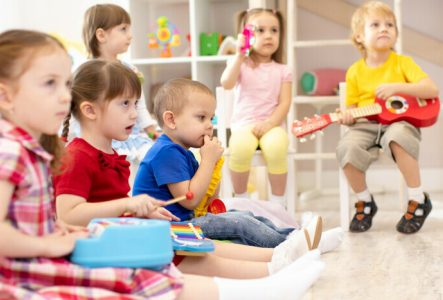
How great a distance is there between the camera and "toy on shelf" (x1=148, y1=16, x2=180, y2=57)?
339cm

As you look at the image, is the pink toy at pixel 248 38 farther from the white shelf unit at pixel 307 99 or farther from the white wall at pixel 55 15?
the white wall at pixel 55 15

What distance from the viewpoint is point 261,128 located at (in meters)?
2.65

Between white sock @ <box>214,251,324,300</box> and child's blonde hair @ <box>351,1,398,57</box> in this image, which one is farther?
child's blonde hair @ <box>351,1,398,57</box>

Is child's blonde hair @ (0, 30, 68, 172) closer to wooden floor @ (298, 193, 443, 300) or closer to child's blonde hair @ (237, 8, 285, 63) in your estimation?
wooden floor @ (298, 193, 443, 300)

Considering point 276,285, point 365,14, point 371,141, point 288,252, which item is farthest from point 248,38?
point 276,285

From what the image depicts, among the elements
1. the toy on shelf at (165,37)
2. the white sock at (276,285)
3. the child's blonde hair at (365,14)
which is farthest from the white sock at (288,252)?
the toy on shelf at (165,37)

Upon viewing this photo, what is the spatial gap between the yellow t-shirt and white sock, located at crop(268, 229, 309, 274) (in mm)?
1208

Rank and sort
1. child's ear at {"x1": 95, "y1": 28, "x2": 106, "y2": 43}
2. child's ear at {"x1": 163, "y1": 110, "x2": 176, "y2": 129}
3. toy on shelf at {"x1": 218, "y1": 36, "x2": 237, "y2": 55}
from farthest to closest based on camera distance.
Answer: toy on shelf at {"x1": 218, "y1": 36, "x2": 237, "y2": 55} → child's ear at {"x1": 95, "y1": 28, "x2": 106, "y2": 43} → child's ear at {"x1": 163, "y1": 110, "x2": 176, "y2": 129}

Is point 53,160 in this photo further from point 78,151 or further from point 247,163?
point 247,163

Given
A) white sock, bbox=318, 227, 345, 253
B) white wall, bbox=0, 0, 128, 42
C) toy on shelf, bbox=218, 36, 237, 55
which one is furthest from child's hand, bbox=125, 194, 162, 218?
white wall, bbox=0, 0, 128, 42

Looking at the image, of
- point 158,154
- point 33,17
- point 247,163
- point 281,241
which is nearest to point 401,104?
point 247,163

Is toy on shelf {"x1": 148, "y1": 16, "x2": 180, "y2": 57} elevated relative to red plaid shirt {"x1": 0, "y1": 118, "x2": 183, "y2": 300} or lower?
Result: elevated

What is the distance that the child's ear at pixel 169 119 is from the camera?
5.60ft

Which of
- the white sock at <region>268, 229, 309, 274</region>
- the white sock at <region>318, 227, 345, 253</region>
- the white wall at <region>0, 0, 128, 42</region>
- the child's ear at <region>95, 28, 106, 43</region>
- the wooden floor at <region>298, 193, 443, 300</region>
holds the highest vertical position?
the white wall at <region>0, 0, 128, 42</region>
